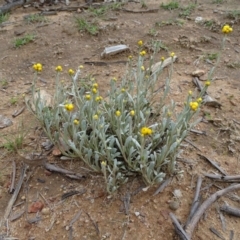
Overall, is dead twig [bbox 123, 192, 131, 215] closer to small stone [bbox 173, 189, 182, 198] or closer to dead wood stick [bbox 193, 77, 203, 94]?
small stone [bbox 173, 189, 182, 198]

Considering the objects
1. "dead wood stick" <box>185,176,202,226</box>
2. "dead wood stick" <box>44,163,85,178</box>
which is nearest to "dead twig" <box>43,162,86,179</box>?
"dead wood stick" <box>44,163,85,178</box>

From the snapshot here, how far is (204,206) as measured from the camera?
2150mm

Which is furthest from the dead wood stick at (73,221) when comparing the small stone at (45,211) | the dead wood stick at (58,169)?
the dead wood stick at (58,169)

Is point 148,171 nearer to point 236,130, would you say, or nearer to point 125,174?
point 125,174

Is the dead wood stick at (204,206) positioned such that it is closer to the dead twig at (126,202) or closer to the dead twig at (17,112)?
the dead twig at (126,202)

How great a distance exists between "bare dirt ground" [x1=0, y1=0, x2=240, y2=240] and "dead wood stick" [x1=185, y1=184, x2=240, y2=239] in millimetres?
49

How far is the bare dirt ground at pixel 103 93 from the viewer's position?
2.12 metres

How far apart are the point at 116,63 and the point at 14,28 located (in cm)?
175

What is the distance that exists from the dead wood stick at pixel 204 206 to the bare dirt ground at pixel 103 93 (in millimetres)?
49

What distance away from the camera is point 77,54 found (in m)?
3.99

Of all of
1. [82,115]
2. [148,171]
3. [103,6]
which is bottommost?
[103,6]

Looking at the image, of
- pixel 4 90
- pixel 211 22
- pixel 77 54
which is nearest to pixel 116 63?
pixel 77 54

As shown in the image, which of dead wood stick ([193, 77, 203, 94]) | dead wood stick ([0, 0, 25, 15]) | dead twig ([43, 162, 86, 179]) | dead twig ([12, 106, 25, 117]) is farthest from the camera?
dead wood stick ([0, 0, 25, 15])

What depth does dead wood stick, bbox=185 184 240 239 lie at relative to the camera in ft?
6.65
